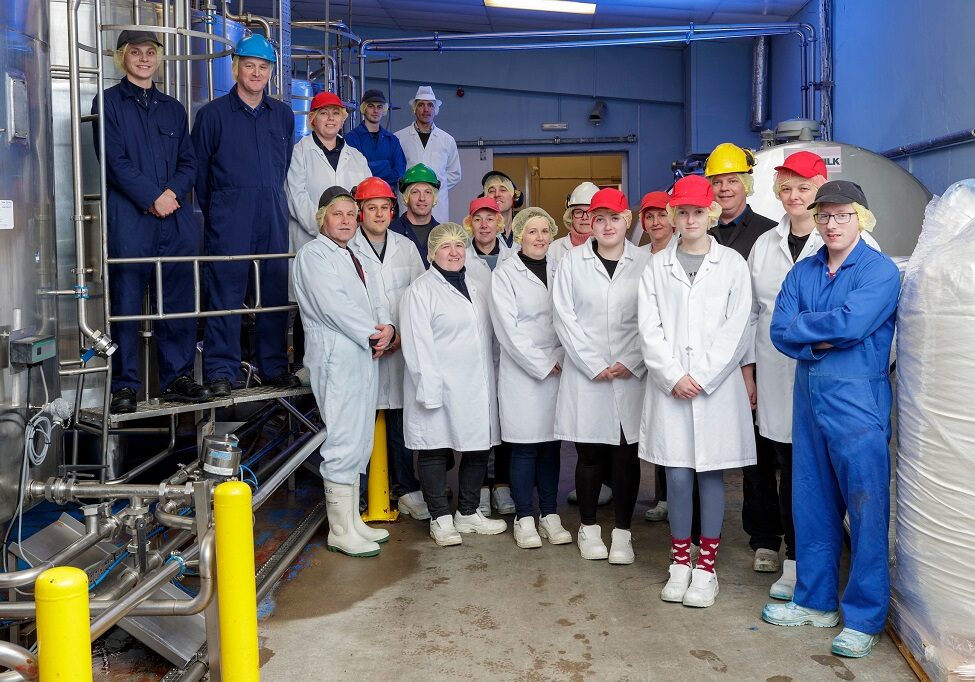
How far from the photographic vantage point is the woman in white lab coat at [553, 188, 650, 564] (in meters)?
4.21

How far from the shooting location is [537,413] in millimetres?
4516

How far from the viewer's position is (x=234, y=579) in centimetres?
248

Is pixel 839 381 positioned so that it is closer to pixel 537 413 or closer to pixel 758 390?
pixel 758 390

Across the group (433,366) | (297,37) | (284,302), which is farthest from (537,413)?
(297,37)

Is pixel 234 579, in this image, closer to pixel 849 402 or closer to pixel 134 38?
pixel 849 402

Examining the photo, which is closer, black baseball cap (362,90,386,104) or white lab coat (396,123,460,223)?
black baseball cap (362,90,386,104)

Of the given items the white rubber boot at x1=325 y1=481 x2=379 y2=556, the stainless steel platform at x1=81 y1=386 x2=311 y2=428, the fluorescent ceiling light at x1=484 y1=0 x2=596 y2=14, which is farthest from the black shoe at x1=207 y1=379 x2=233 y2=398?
the fluorescent ceiling light at x1=484 y1=0 x2=596 y2=14

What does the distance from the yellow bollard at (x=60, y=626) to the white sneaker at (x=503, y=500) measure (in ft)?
11.2

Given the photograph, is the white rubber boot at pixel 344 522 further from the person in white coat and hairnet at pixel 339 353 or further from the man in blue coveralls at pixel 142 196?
the man in blue coveralls at pixel 142 196

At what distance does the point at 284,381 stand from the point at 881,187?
11.5 ft

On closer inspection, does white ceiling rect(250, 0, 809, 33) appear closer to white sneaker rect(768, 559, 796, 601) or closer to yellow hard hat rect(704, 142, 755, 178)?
yellow hard hat rect(704, 142, 755, 178)

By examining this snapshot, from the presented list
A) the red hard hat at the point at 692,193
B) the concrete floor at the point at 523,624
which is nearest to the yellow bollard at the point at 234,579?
the concrete floor at the point at 523,624

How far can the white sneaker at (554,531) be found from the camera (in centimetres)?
460

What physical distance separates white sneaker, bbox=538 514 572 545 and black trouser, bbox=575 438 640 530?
0.21m
